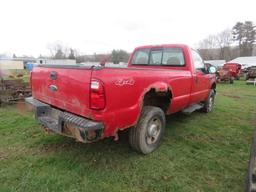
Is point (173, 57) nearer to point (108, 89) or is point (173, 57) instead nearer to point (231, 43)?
point (108, 89)

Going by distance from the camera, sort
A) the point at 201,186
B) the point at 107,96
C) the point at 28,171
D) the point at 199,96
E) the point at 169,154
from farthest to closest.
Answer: the point at 199,96
the point at 169,154
the point at 28,171
the point at 201,186
the point at 107,96

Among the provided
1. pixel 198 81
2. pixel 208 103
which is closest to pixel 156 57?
pixel 198 81

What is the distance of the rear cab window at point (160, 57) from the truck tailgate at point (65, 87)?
102 inches

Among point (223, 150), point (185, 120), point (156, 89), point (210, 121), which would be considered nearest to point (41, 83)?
point (156, 89)

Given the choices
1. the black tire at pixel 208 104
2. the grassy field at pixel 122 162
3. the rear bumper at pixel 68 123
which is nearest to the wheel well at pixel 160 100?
Result: the grassy field at pixel 122 162

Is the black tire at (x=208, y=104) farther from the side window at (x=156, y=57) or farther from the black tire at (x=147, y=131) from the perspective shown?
the black tire at (x=147, y=131)

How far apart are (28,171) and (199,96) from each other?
4.10m

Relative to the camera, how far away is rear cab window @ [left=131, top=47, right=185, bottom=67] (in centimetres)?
460

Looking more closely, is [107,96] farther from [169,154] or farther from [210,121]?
[210,121]

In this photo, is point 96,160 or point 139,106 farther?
point 96,160

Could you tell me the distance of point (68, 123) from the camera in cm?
259

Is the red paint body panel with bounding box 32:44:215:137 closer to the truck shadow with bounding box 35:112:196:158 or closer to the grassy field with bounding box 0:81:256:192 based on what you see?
the grassy field with bounding box 0:81:256:192

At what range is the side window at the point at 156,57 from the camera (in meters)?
4.84

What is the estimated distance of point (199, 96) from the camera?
5.15 m
